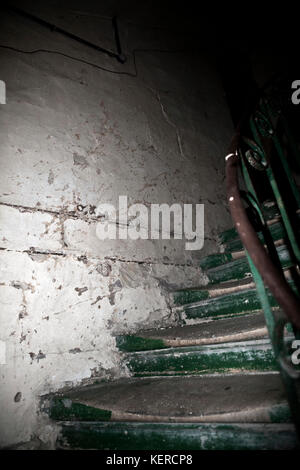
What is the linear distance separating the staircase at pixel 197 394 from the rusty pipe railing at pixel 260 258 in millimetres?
380

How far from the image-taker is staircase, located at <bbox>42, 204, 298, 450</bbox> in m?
0.97

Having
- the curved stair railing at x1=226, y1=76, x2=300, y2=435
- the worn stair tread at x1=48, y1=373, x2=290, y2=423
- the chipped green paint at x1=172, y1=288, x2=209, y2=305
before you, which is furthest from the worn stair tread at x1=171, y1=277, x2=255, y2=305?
the worn stair tread at x1=48, y1=373, x2=290, y2=423

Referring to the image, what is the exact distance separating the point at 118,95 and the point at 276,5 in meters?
3.14

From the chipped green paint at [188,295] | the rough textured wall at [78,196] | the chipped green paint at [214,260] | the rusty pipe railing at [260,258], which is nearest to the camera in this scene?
the rusty pipe railing at [260,258]

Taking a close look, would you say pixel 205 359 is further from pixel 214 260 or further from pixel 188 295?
pixel 214 260

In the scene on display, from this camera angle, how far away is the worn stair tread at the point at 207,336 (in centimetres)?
135

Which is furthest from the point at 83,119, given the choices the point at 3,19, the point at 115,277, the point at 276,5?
the point at 276,5

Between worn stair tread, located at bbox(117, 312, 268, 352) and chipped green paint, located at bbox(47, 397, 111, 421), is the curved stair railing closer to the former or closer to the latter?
worn stair tread, located at bbox(117, 312, 268, 352)

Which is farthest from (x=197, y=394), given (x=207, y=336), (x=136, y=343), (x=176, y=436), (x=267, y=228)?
(x=267, y=228)

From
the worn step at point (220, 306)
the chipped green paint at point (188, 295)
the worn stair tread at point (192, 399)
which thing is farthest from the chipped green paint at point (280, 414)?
the chipped green paint at point (188, 295)

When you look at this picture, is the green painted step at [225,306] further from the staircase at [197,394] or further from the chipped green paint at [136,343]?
the chipped green paint at [136,343]

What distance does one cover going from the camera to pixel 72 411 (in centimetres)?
147

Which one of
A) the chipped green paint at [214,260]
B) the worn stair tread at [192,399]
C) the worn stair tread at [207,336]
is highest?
the chipped green paint at [214,260]
